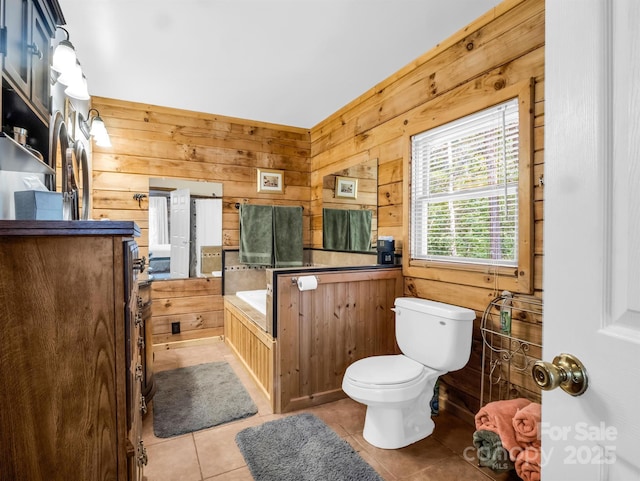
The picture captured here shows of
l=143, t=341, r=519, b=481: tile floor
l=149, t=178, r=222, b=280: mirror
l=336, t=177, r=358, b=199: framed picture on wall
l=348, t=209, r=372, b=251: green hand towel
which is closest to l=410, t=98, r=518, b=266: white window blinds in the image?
l=348, t=209, r=372, b=251: green hand towel

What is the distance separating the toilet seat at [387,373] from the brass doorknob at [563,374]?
4.05 ft

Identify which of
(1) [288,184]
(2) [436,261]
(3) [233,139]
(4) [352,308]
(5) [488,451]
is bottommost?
(5) [488,451]

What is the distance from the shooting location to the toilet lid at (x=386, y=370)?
5.81 ft

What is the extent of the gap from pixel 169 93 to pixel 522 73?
2.76 metres

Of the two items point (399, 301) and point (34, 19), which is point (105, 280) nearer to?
point (34, 19)

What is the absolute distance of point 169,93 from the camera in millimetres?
Answer: 3012

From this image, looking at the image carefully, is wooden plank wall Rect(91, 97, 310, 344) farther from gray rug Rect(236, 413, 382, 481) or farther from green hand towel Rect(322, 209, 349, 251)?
gray rug Rect(236, 413, 382, 481)

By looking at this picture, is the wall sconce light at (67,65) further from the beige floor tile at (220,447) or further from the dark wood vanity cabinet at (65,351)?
the beige floor tile at (220,447)

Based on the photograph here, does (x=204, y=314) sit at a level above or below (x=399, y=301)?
below

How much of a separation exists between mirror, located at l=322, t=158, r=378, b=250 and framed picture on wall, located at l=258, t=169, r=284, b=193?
0.51 m

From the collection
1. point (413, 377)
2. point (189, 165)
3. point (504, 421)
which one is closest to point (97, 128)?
point (189, 165)

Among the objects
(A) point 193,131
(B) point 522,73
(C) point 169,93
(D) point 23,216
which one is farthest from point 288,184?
(D) point 23,216

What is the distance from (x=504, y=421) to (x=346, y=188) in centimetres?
227

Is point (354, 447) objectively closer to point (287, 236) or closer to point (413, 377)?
point (413, 377)
